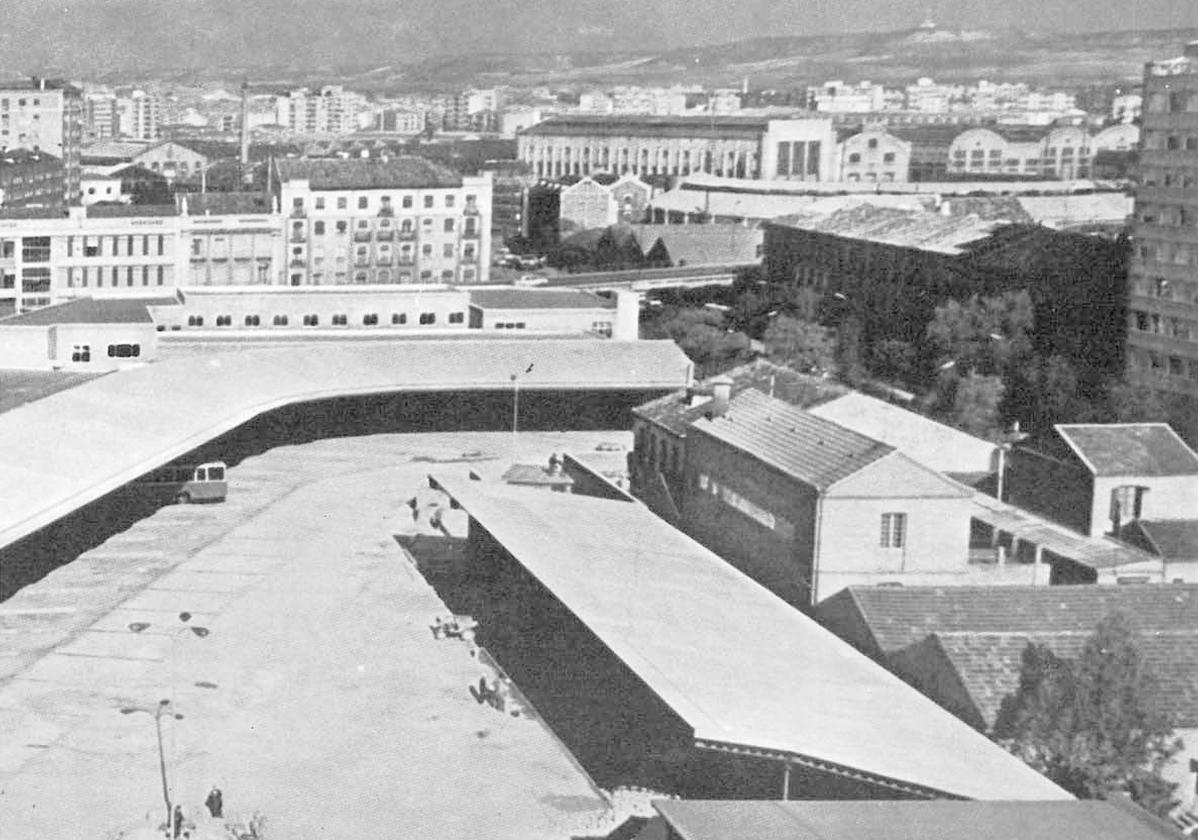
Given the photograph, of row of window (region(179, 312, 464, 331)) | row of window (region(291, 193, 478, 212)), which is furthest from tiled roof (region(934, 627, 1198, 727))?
row of window (region(291, 193, 478, 212))

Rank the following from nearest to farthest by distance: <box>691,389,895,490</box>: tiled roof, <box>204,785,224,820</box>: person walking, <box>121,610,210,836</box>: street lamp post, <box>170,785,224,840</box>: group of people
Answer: <box>170,785,224,840</box>: group of people
<box>204,785,224,820</box>: person walking
<box>121,610,210,836</box>: street lamp post
<box>691,389,895,490</box>: tiled roof

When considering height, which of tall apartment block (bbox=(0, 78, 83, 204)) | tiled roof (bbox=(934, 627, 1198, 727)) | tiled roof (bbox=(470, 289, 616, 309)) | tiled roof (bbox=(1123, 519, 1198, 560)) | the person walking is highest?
tall apartment block (bbox=(0, 78, 83, 204))

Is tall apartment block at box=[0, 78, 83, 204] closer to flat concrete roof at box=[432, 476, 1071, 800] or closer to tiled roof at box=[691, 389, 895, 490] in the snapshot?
tiled roof at box=[691, 389, 895, 490]

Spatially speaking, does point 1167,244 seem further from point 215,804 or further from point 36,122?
point 36,122

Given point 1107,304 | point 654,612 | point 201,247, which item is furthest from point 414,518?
point 201,247

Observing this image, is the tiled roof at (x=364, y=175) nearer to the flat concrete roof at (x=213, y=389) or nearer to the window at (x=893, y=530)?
the flat concrete roof at (x=213, y=389)

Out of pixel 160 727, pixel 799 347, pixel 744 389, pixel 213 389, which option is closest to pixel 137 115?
pixel 799 347
